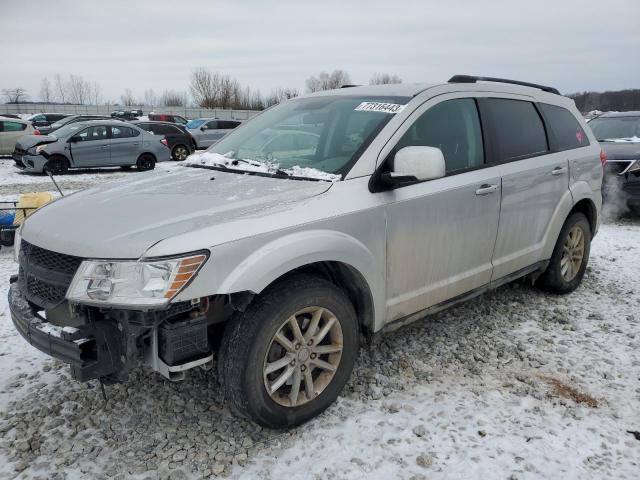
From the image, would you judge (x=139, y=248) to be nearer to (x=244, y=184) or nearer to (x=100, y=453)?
(x=244, y=184)

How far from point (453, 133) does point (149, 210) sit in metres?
2.08

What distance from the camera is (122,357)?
2.45 m

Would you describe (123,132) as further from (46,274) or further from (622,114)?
(46,274)

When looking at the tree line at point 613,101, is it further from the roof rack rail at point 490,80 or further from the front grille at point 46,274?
the front grille at point 46,274

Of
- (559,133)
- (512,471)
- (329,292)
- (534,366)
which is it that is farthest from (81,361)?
(559,133)

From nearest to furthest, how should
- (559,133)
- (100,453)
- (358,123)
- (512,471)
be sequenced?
(512,471)
(100,453)
(358,123)
(559,133)

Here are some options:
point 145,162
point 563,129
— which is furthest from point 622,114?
point 145,162

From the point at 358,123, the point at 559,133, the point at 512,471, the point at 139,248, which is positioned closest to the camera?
the point at 139,248

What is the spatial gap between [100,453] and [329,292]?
1435 mm

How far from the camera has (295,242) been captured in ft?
8.60

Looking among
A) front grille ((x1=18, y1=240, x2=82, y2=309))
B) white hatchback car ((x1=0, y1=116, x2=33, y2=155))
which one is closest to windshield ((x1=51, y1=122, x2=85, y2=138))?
white hatchback car ((x1=0, y1=116, x2=33, y2=155))

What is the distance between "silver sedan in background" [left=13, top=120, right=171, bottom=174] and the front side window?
1307cm

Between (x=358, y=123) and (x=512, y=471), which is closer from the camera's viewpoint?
(x=512, y=471)

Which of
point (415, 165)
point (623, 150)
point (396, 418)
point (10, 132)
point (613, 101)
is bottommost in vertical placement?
point (396, 418)
